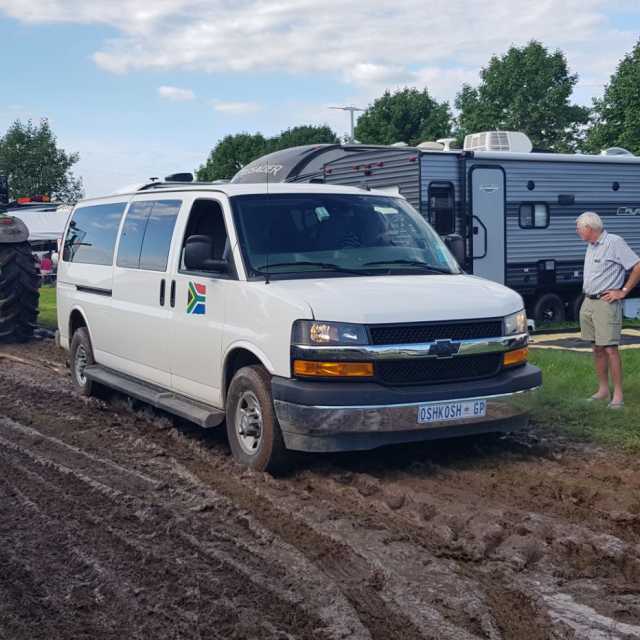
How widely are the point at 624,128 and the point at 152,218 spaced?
3426 cm

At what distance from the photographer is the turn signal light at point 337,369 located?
6.22 m

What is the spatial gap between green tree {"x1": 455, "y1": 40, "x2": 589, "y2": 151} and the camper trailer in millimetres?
33267

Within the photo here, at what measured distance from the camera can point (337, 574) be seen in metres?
4.73

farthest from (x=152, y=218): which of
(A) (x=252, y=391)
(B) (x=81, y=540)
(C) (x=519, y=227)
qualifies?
(C) (x=519, y=227)

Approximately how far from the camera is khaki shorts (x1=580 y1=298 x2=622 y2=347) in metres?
8.59

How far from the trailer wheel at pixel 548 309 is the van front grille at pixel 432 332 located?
10.7 metres

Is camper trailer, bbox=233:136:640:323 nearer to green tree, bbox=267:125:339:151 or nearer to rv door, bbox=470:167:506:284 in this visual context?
rv door, bbox=470:167:506:284

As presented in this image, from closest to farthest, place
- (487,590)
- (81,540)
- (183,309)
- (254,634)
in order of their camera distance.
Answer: (254,634), (487,590), (81,540), (183,309)

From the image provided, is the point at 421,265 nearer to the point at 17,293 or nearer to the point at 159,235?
the point at 159,235

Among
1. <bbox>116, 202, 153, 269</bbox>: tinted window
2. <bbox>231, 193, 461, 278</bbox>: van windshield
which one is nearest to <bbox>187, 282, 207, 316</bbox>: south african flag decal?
<bbox>231, 193, 461, 278</bbox>: van windshield

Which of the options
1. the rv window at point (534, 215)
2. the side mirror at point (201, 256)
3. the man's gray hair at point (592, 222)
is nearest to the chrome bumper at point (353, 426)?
the side mirror at point (201, 256)

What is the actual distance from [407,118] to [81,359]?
149ft

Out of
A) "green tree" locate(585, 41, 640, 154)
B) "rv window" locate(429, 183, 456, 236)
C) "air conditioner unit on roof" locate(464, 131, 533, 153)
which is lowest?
"rv window" locate(429, 183, 456, 236)

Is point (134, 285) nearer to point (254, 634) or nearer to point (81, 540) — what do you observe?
point (81, 540)
